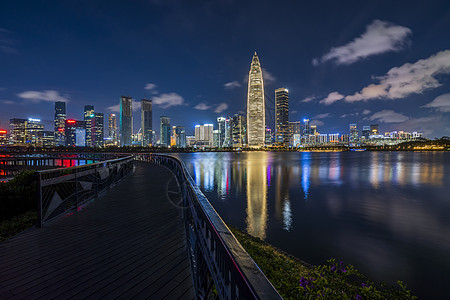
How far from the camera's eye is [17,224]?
7.26 metres

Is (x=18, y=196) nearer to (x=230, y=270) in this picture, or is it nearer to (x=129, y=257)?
(x=129, y=257)

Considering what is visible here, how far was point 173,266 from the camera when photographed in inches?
161

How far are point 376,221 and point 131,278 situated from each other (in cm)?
1649

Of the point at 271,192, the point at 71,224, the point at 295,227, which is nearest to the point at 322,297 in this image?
the point at 71,224

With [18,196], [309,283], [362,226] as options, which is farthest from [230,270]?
[362,226]

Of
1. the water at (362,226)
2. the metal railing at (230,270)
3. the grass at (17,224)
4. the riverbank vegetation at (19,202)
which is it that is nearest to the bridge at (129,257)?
the metal railing at (230,270)

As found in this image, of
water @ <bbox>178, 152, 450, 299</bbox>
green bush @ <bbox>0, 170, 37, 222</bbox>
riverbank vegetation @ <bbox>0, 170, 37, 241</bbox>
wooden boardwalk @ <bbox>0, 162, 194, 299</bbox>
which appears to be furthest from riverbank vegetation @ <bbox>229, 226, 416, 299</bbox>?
green bush @ <bbox>0, 170, 37, 222</bbox>

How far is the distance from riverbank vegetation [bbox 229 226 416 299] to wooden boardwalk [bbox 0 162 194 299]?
3.03m

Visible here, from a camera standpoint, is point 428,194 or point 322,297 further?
point 428,194

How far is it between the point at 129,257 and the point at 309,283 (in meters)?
4.79

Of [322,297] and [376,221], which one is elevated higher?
[322,297]

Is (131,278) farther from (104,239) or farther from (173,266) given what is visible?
(104,239)

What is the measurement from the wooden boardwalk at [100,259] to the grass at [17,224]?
1.39 m

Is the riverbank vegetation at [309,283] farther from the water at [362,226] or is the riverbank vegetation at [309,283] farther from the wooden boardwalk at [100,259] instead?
the wooden boardwalk at [100,259]
